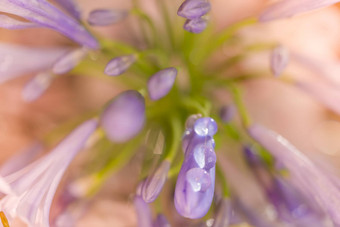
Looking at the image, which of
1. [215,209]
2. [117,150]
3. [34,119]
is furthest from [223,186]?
[34,119]

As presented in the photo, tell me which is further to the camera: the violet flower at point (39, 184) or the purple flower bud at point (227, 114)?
the purple flower bud at point (227, 114)

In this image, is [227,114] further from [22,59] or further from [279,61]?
[22,59]

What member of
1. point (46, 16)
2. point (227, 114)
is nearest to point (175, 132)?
point (227, 114)

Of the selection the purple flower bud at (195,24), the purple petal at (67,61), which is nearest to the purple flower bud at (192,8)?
the purple flower bud at (195,24)

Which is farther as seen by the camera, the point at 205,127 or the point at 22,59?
the point at 22,59

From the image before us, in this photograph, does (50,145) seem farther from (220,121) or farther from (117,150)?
(220,121)

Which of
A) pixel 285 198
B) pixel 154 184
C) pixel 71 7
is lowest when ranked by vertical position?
pixel 285 198

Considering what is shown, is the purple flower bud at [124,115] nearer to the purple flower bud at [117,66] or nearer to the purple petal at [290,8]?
the purple flower bud at [117,66]
